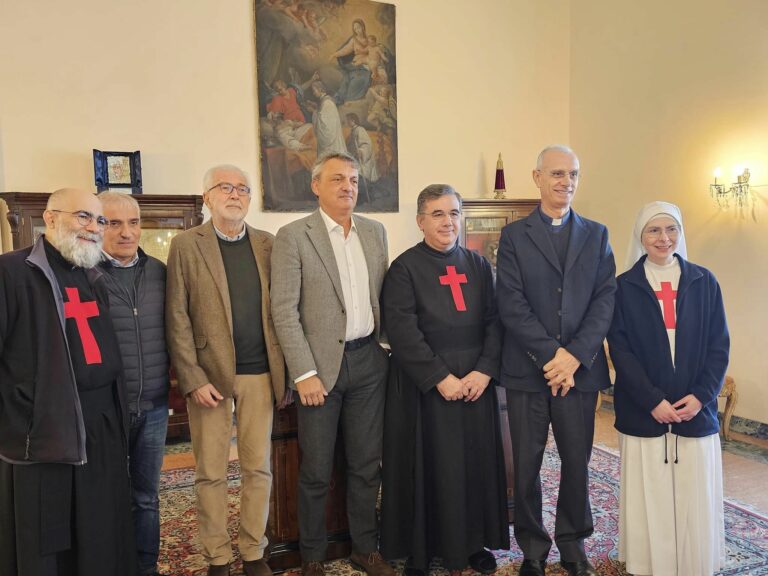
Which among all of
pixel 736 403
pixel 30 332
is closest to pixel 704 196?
pixel 736 403

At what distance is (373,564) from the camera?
2.53 m

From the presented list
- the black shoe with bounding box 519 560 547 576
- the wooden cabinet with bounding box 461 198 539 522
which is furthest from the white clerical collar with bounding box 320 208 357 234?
the wooden cabinet with bounding box 461 198 539 522

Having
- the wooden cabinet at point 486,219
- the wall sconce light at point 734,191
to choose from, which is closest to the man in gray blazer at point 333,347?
the wooden cabinet at point 486,219

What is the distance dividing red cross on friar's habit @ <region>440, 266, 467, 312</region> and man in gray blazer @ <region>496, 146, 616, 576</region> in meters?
0.16

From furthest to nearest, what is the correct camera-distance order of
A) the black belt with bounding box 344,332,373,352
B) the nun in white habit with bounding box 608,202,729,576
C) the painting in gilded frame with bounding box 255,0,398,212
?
the painting in gilded frame with bounding box 255,0,398,212 → the black belt with bounding box 344,332,373,352 → the nun in white habit with bounding box 608,202,729,576

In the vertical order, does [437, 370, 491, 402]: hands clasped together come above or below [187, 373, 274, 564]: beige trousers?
above

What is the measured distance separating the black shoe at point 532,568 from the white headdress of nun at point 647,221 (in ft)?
4.35

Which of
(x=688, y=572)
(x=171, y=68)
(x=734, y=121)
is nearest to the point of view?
(x=688, y=572)

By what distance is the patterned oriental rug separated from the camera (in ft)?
8.66

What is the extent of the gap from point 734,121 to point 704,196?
0.63 m

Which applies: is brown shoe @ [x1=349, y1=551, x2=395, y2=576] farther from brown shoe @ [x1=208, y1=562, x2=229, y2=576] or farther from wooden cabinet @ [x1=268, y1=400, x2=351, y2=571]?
brown shoe @ [x1=208, y1=562, x2=229, y2=576]

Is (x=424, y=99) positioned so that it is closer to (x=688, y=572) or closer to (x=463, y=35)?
(x=463, y=35)

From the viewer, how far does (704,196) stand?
4941 mm

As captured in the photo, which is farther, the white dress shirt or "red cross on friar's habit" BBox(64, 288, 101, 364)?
the white dress shirt
